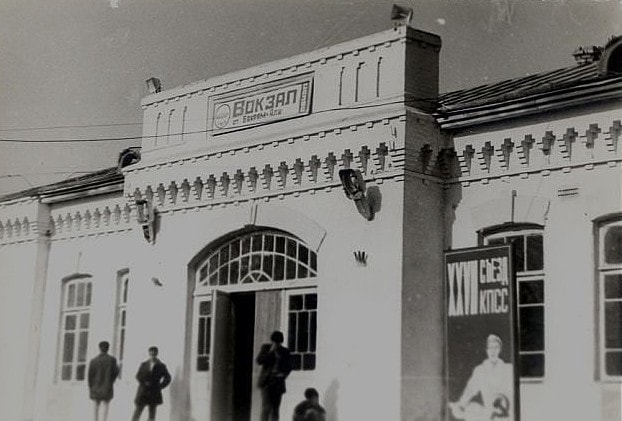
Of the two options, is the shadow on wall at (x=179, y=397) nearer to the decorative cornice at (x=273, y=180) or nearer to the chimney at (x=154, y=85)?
the decorative cornice at (x=273, y=180)

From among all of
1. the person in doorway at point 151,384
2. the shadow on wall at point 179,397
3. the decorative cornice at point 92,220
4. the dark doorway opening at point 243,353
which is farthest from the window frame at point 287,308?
the decorative cornice at point 92,220

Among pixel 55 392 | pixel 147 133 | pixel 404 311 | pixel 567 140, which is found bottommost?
pixel 55 392

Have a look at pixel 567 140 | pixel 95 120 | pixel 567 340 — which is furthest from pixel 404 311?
pixel 95 120

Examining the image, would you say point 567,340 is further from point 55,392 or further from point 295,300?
point 55,392

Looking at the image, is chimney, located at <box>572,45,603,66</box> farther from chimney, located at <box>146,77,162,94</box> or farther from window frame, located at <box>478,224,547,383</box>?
chimney, located at <box>146,77,162,94</box>

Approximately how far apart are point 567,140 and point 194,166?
6.13 meters

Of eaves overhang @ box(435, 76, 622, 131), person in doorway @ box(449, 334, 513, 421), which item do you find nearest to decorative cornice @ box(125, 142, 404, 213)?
eaves overhang @ box(435, 76, 622, 131)

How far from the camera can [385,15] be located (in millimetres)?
13297

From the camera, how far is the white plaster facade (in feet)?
Result: 38.6

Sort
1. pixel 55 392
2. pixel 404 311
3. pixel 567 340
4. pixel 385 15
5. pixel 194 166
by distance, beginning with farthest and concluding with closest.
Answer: pixel 55 392 < pixel 194 166 < pixel 385 15 < pixel 404 311 < pixel 567 340

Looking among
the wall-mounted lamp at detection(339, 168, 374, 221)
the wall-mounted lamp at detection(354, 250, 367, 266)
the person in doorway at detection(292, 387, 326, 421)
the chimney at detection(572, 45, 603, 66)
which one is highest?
the chimney at detection(572, 45, 603, 66)

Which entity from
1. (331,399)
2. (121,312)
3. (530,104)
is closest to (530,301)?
(530,104)

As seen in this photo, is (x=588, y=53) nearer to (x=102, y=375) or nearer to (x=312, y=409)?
(x=312, y=409)

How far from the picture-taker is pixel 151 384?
1519 centimetres
